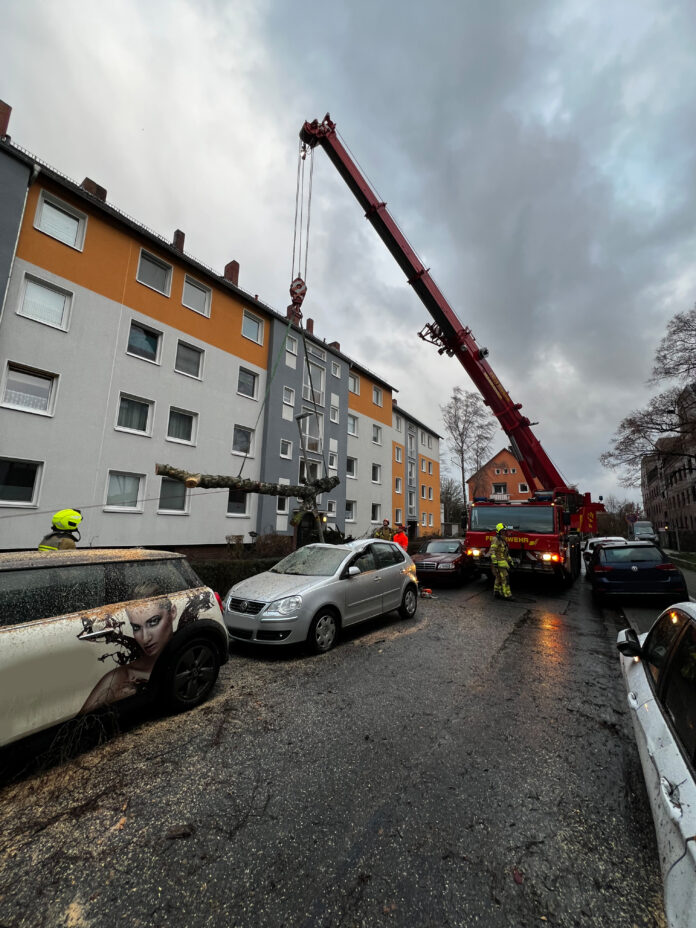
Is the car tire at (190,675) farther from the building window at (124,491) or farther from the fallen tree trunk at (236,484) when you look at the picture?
the building window at (124,491)

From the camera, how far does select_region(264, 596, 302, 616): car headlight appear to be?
17.7 ft

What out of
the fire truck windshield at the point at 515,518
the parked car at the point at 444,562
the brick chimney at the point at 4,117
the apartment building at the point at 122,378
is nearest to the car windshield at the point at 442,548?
the parked car at the point at 444,562

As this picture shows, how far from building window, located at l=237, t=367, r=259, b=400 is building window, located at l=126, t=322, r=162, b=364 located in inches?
149

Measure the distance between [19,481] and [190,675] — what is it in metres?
10.9

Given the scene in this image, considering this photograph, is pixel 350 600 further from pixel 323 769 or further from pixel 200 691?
pixel 323 769

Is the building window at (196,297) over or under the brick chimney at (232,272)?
under

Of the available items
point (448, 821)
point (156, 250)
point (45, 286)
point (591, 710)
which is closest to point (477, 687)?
point (591, 710)

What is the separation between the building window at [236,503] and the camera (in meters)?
16.7

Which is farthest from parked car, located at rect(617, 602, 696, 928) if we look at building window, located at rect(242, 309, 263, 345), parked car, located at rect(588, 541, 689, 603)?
building window, located at rect(242, 309, 263, 345)

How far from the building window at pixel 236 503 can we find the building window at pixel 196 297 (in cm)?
778

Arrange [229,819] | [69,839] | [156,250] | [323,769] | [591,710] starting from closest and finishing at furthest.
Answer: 1. [69,839]
2. [229,819]
3. [323,769]
4. [591,710]
5. [156,250]

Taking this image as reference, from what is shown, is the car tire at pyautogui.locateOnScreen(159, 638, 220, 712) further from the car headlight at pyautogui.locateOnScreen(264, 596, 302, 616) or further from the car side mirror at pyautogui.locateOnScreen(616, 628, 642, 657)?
the car side mirror at pyautogui.locateOnScreen(616, 628, 642, 657)

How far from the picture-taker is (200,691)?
13.1 feet

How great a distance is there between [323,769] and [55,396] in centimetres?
1331
